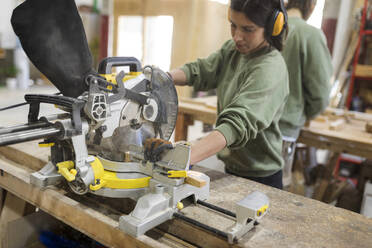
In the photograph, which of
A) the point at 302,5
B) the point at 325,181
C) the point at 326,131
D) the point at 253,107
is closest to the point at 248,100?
the point at 253,107

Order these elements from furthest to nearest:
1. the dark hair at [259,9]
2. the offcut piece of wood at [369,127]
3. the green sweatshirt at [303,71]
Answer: the offcut piece of wood at [369,127] < the green sweatshirt at [303,71] < the dark hair at [259,9]

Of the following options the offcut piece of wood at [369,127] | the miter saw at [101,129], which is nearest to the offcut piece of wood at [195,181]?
the miter saw at [101,129]

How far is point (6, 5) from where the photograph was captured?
5.32 feet

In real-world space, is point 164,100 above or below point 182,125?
above

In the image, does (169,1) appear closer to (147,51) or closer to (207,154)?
(147,51)

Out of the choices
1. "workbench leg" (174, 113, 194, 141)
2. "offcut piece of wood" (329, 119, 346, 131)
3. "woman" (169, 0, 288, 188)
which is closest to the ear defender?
"woman" (169, 0, 288, 188)

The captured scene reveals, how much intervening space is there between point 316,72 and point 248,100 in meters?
0.89

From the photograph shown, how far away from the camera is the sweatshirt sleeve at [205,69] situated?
145 centimetres

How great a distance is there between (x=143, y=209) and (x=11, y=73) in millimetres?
4604

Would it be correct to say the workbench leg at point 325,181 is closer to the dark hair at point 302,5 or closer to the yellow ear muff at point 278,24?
the dark hair at point 302,5

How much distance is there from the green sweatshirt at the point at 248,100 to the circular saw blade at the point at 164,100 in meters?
0.15

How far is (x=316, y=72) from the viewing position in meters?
1.74

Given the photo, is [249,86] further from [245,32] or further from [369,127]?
[369,127]

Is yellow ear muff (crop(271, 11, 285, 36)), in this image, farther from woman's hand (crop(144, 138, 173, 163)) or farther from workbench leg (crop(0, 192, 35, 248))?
workbench leg (crop(0, 192, 35, 248))
